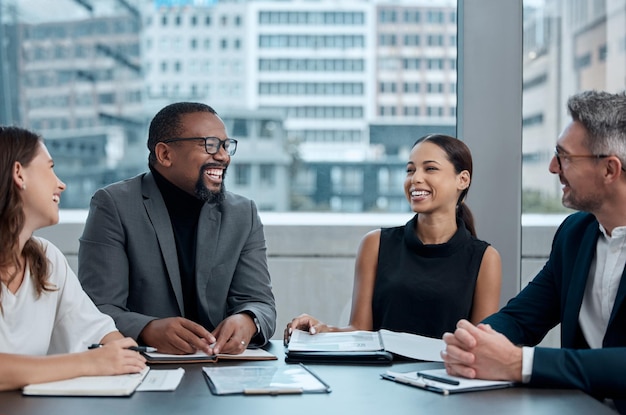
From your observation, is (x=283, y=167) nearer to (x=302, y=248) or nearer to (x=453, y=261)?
(x=302, y=248)

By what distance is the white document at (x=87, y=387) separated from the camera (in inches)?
73.0

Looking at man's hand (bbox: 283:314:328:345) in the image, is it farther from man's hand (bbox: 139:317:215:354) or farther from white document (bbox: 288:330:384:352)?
man's hand (bbox: 139:317:215:354)

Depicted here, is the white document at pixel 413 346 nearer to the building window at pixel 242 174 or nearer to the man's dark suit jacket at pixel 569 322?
the man's dark suit jacket at pixel 569 322

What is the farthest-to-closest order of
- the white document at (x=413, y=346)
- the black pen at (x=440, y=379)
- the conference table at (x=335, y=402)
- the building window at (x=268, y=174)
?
1. the building window at (x=268, y=174)
2. the white document at (x=413, y=346)
3. the black pen at (x=440, y=379)
4. the conference table at (x=335, y=402)

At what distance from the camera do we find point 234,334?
8.01ft

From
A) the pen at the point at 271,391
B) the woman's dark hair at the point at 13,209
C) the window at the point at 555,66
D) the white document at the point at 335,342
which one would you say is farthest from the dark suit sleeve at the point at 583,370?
the window at the point at 555,66

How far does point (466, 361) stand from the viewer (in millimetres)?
2047

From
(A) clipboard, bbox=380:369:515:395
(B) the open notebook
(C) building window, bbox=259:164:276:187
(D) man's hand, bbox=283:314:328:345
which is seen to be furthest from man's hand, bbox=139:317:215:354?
(C) building window, bbox=259:164:276:187

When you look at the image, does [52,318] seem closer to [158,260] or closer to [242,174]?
[158,260]

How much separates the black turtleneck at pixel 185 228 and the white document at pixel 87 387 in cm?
97

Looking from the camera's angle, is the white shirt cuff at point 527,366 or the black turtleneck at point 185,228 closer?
the white shirt cuff at point 527,366

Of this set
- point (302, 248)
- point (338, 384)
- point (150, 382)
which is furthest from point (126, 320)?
point (302, 248)

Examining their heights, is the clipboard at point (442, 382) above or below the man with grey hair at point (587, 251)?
below

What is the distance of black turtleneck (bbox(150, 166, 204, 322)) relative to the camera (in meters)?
2.95
